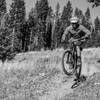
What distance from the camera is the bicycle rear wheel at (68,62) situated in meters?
7.52

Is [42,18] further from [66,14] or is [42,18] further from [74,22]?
[74,22]

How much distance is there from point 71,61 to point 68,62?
101 millimetres

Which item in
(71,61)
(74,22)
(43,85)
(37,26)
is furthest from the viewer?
(37,26)

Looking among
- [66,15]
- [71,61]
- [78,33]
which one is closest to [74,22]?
[78,33]

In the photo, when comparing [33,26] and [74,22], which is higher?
[33,26]

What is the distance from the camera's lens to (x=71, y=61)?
755 centimetres

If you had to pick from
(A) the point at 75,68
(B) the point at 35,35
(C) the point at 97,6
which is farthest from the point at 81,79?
(B) the point at 35,35

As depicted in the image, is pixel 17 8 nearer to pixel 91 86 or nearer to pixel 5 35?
pixel 5 35

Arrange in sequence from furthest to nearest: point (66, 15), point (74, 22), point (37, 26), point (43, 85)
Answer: point (66, 15), point (37, 26), point (43, 85), point (74, 22)

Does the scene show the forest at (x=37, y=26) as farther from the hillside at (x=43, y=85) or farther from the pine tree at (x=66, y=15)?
the hillside at (x=43, y=85)

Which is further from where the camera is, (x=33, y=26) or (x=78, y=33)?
(x=33, y=26)

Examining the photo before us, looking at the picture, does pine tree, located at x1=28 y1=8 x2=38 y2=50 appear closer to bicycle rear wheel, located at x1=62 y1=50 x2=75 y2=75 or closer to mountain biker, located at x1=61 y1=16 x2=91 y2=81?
bicycle rear wheel, located at x1=62 y1=50 x2=75 y2=75

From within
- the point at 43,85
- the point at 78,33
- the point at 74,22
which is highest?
the point at 74,22

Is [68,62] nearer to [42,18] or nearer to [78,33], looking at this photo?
[78,33]
